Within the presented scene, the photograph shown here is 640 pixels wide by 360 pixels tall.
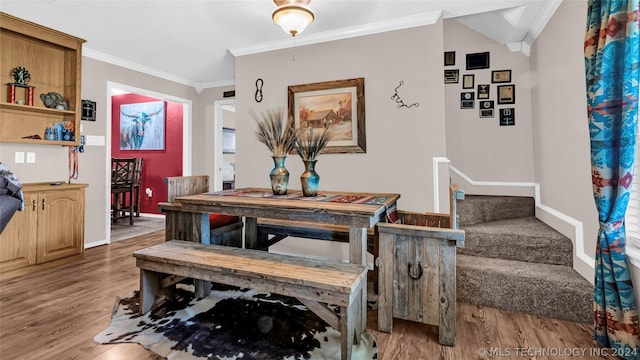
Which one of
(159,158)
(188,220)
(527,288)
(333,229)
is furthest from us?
(159,158)

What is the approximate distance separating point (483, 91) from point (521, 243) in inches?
72.4

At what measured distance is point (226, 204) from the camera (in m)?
1.95

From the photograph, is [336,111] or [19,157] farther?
[336,111]

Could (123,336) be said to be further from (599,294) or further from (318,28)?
(318,28)

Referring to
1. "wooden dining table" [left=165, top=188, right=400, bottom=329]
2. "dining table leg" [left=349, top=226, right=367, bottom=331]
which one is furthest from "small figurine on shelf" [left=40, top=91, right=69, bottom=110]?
"dining table leg" [left=349, top=226, right=367, bottom=331]

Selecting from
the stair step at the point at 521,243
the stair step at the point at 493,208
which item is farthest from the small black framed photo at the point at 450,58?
the stair step at the point at 521,243

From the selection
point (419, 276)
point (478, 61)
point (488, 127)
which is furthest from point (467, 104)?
point (419, 276)

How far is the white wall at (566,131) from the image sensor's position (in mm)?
2055

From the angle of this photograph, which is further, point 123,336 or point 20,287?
point 20,287

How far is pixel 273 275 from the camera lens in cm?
157

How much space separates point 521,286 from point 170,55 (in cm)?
460

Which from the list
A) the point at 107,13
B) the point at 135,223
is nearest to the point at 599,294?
the point at 107,13

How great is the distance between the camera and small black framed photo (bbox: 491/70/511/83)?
10.7 feet

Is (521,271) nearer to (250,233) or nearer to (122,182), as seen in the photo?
(250,233)
